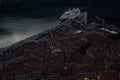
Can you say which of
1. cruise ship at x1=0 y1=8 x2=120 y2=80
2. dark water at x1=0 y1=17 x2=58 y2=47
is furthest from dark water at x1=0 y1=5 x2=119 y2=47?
cruise ship at x1=0 y1=8 x2=120 y2=80

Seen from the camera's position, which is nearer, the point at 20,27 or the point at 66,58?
the point at 66,58

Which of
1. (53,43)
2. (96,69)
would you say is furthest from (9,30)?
(96,69)

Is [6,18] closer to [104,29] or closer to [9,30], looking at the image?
[9,30]

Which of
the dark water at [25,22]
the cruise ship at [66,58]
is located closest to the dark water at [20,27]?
the dark water at [25,22]

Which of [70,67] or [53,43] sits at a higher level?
[53,43]

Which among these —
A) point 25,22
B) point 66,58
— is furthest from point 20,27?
point 66,58

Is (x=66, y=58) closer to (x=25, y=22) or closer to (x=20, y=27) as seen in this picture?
(x=20, y=27)

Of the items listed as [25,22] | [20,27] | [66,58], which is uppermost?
[25,22]

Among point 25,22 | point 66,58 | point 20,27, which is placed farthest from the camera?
point 25,22

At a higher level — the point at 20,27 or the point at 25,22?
the point at 25,22
